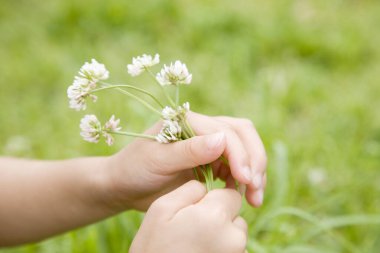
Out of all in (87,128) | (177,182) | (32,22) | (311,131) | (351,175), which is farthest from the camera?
(32,22)

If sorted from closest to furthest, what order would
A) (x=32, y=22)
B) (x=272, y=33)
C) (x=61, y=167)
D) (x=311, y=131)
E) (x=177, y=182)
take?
(x=177, y=182), (x=61, y=167), (x=311, y=131), (x=272, y=33), (x=32, y=22)

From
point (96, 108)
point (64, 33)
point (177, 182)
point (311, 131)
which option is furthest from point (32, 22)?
point (177, 182)

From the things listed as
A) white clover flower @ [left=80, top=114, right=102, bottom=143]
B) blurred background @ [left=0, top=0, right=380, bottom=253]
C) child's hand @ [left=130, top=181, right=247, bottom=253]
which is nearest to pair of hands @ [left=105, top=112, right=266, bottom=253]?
child's hand @ [left=130, top=181, right=247, bottom=253]

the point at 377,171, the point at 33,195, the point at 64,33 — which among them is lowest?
the point at 33,195

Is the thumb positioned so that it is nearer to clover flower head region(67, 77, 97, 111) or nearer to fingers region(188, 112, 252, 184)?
fingers region(188, 112, 252, 184)

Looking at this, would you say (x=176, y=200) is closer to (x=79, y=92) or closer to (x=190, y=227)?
(x=190, y=227)

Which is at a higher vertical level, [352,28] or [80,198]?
[352,28]

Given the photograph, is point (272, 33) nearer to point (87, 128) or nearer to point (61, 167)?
point (61, 167)

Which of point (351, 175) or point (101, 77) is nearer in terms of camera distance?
point (101, 77)
